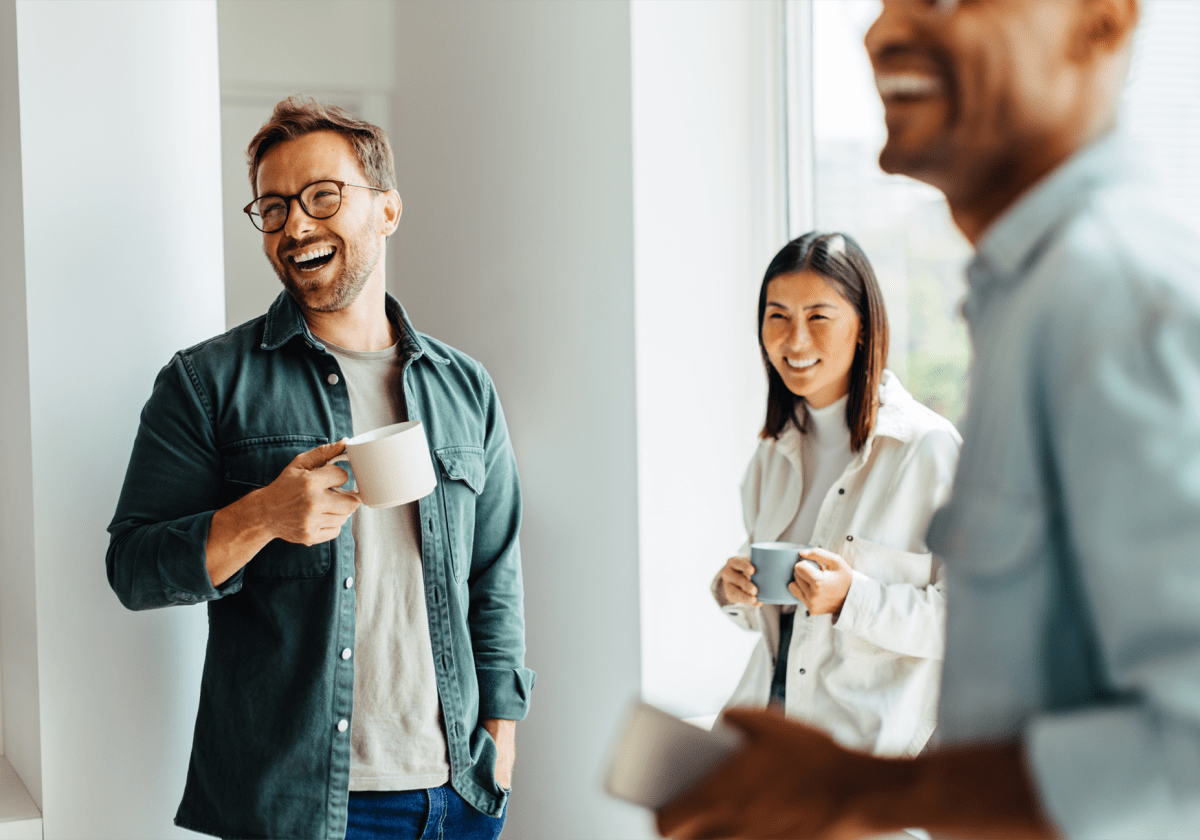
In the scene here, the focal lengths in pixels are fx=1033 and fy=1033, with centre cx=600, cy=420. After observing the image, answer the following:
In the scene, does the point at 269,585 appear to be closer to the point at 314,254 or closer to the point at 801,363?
the point at 314,254

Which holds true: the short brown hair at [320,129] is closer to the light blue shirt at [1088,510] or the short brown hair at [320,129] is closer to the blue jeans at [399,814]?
the blue jeans at [399,814]

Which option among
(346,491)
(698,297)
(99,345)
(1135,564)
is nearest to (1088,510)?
(1135,564)

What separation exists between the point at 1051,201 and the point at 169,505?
1.29 metres

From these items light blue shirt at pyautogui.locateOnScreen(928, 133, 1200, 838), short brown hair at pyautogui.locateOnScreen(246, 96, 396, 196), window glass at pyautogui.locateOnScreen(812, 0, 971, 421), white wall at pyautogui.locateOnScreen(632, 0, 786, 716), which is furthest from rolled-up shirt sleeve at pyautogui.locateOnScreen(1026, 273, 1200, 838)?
white wall at pyautogui.locateOnScreen(632, 0, 786, 716)

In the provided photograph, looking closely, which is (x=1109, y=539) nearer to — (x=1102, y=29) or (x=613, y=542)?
(x=1102, y=29)

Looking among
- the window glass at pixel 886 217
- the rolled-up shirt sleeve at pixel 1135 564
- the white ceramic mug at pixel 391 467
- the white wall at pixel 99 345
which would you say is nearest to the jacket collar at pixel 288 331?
the white wall at pixel 99 345

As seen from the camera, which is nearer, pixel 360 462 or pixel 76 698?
pixel 360 462

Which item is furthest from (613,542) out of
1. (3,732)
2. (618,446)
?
(3,732)

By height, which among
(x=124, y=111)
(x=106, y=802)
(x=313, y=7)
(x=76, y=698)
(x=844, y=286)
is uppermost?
(x=313, y=7)

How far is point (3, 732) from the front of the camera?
72.7 inches

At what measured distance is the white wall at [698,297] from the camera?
2.14 metres

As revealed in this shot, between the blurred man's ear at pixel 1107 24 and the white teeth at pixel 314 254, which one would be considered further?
the white teeth at pixel 314 254

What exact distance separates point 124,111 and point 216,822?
3.56 ft

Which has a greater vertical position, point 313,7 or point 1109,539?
point 313,7
